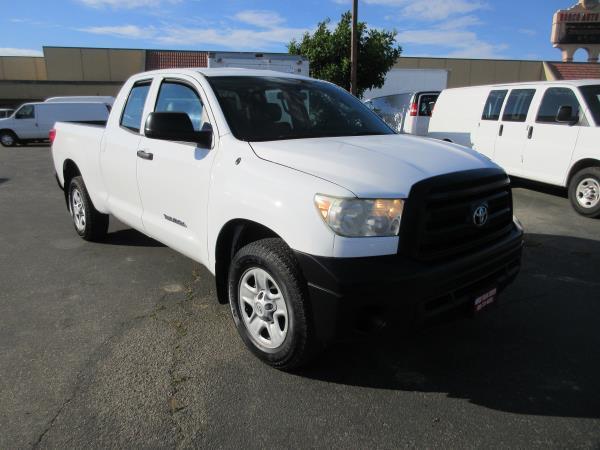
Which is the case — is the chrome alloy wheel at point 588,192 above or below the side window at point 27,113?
below

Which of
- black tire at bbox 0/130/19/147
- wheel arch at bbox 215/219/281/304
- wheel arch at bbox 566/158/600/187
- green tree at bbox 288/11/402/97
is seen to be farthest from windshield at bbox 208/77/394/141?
black tire at bbox 0/130/19/147

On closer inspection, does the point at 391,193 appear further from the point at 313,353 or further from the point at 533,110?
the point at 533,110

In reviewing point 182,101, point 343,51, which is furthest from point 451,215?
point 343,51

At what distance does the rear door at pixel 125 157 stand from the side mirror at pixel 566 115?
590 centimetres

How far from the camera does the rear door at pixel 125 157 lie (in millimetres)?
4117

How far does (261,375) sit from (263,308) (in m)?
0.41

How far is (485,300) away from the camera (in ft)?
9.15

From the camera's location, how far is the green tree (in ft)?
55.8

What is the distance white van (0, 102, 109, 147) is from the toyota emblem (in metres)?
20.2

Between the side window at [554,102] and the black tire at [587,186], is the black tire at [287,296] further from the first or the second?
the side window at [554,102]

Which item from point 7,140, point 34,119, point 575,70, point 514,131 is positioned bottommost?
point 7,140

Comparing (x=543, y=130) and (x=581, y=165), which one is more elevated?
(x=543, y=130)

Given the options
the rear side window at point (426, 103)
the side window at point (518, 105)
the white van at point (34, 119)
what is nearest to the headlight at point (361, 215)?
the side window at point (518, 105)

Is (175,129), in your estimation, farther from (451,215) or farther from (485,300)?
(485,300)
